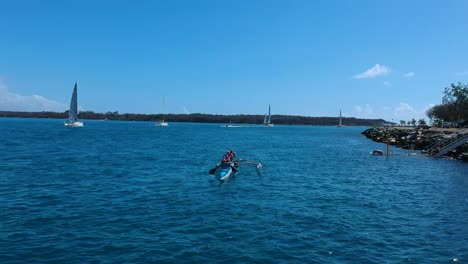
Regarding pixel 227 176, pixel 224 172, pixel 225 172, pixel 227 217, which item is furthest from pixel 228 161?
pixel 227 217

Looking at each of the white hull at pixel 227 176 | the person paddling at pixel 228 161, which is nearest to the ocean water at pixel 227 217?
the white hull at pixel 227 176

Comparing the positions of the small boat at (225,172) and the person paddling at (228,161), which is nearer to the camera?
the small boat at (225,172)

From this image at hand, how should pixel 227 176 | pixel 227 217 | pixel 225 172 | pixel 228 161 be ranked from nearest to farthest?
pixel 227 217
pixel 227 176
pixel 225 172
pixel 228 161

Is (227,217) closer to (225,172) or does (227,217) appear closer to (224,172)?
(224,172)

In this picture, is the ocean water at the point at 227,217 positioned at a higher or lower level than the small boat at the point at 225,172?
lower

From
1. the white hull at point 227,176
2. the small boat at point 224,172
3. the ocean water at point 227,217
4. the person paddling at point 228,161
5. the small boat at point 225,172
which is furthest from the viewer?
the person paddling at point 228,161

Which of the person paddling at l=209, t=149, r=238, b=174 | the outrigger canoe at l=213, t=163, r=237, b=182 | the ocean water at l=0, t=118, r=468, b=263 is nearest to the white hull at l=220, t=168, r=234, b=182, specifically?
Answer: the outrigger canoe at l=213, t=163, r=237, b=182

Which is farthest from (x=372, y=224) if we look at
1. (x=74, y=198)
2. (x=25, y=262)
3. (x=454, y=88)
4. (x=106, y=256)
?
(x=454, y=88)

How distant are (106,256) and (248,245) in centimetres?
621

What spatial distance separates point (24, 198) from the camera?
2600 cm

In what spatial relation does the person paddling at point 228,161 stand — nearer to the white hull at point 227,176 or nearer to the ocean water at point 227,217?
the white hull at point 227,176

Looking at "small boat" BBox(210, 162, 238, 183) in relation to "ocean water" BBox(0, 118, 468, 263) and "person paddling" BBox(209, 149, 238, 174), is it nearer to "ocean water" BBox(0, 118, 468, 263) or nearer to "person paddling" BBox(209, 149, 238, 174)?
"person paddling" BBox(209, 149, 238, 174)

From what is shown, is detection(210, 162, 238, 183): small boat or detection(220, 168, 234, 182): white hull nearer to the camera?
detection(220, 168, 234, 182): white hull

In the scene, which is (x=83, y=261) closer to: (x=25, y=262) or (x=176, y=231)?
(x=25, y=262)
